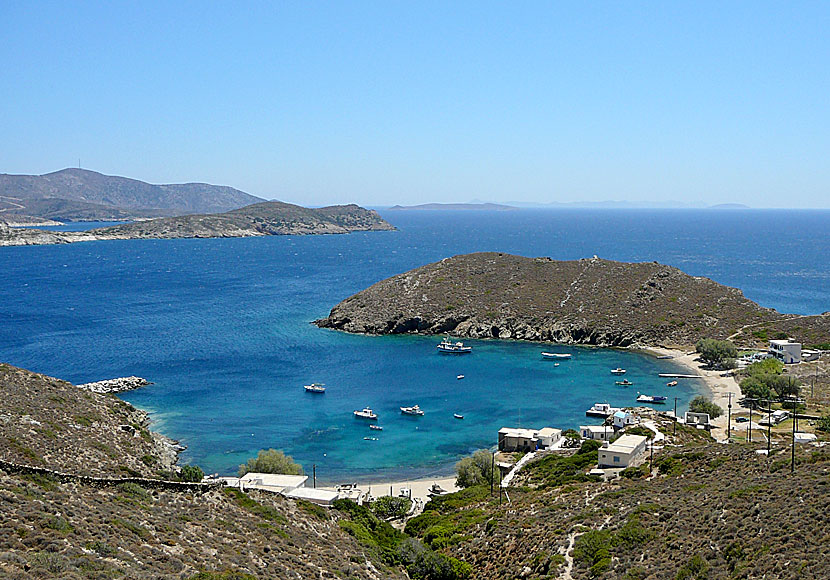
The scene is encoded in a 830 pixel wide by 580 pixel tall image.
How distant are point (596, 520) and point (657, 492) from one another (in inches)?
166

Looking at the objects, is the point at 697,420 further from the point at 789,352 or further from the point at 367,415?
the point at 789,352

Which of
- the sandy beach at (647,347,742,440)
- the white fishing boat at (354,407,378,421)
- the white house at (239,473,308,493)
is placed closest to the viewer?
the white house at (239,473,308,493)

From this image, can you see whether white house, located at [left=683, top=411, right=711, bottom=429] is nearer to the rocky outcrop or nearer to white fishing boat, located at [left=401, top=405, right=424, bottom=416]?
white fishing boat, located at [left=401, top=405, right=424, bottom=416]

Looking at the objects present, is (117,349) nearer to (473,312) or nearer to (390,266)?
(473,312)

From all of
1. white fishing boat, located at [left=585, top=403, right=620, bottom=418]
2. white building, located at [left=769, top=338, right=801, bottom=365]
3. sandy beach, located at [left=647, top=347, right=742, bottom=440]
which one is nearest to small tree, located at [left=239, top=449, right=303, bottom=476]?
white fishing boat, located at [left=585, top=403, right=620, bottom=418]

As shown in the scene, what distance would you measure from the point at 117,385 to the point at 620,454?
50455 mm

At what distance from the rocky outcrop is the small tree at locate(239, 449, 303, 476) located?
93.7 feet

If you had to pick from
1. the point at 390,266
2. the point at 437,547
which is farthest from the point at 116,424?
the point at 390,266

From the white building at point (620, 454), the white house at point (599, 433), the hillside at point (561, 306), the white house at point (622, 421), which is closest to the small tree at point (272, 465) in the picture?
the white building at point (620, 454)

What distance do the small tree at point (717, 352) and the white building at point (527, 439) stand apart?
105 feet

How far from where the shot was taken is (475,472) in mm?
47938

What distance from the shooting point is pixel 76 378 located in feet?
247

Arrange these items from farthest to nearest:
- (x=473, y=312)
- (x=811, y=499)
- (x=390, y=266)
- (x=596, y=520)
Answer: (x=390, y=266) → (x=473, y=312) → (x=596, y=520) → (x=811, y=499)

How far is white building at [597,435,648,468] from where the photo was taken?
42594 mm
